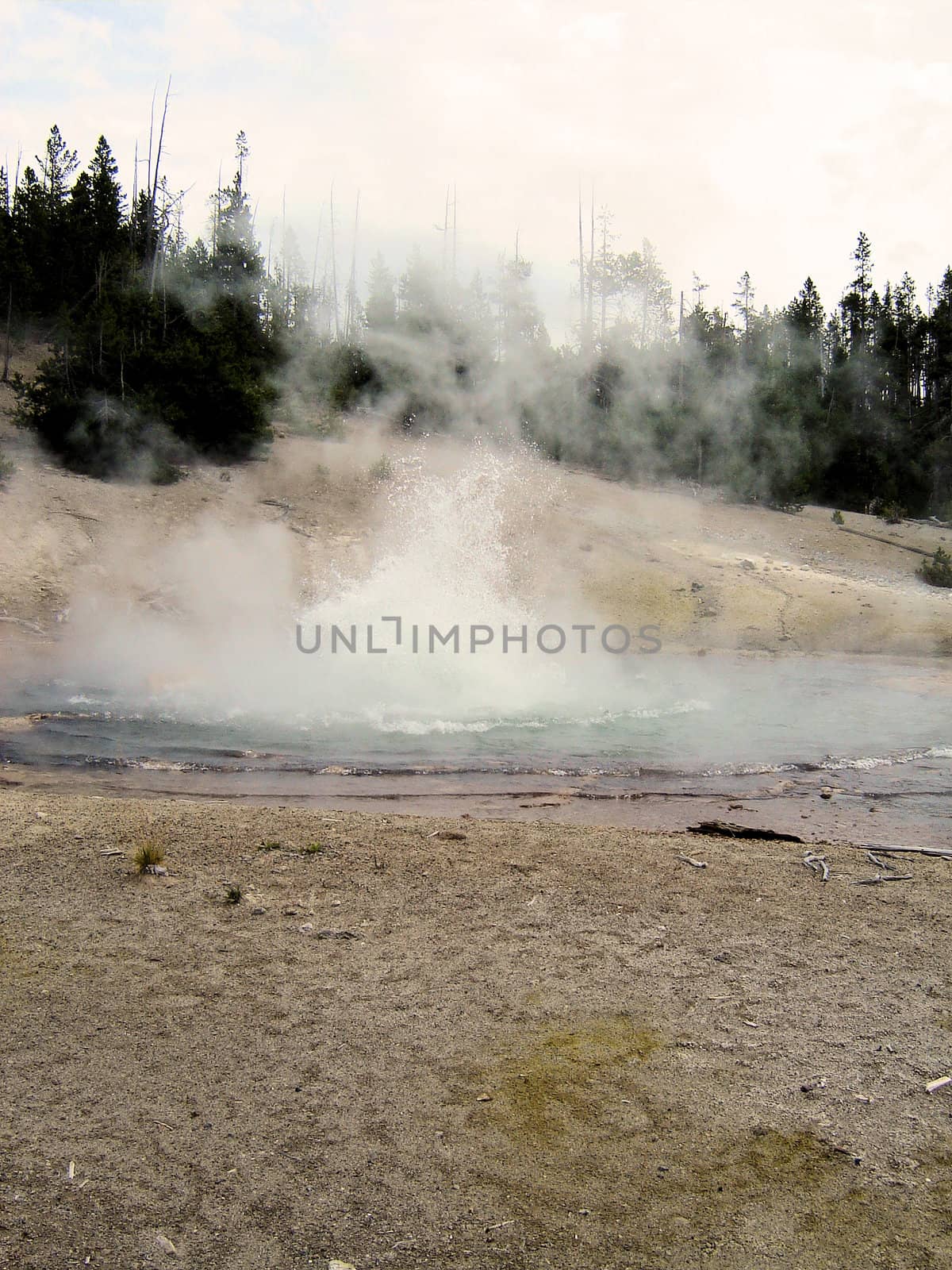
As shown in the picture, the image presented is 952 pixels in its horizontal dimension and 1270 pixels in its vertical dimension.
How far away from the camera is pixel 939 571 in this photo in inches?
638

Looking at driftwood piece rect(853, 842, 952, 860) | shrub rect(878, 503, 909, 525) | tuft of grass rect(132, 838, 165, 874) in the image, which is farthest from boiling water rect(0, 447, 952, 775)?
shrub rect(878, 503, 909, 525)

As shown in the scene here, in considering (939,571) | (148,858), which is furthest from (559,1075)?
(939,571)

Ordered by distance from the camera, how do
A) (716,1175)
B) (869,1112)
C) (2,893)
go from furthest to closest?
1. (2,893)
2. (869,1112)
3. (716,1175)

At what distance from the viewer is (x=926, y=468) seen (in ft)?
88.1

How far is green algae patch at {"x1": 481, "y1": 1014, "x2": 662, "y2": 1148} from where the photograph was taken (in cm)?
298

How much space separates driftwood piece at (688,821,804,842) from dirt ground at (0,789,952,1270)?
649 mm

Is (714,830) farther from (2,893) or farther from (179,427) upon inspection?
(179,427)

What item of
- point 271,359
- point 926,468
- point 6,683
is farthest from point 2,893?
point 926,468

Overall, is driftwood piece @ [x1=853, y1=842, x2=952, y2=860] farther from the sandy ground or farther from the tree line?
the tree line

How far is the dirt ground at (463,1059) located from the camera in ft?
8.38

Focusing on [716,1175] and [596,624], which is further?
[596,624]

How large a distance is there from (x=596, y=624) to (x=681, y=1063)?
10550mm

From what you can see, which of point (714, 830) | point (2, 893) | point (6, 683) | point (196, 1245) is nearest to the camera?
point (196, 1245)

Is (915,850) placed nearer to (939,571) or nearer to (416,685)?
(416,685)
